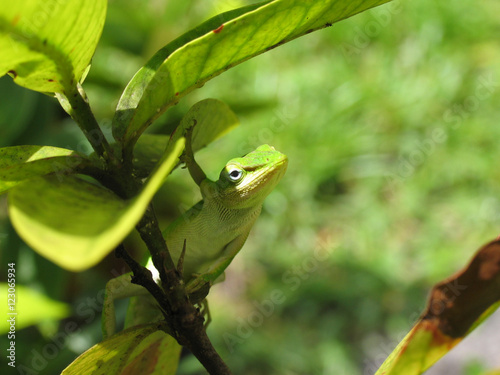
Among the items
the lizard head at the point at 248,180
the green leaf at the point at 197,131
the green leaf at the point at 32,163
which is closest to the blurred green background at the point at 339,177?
the lizard head at the point at 248,180

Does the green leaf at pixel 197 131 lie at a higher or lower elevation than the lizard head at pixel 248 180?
higher

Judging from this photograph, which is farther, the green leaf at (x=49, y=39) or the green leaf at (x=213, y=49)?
the green leaf at (x=213, y=49)

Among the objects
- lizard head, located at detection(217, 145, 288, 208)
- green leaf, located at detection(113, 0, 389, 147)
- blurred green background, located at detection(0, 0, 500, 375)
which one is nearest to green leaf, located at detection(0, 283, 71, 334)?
lizard head, located at detection(217, 145, 288, 208)

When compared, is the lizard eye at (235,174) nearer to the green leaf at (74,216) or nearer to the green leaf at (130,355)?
the green leaf at (130,355)

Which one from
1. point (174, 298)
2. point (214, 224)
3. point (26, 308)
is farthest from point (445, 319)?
point (26, 308)

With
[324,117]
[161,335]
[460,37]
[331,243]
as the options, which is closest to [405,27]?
[460,37]

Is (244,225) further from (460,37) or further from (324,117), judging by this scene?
(460,37)

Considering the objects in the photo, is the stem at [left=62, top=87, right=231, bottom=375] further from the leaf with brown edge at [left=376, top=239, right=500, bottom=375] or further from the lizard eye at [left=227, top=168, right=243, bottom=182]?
the lizard eye at [left=227, top=168, right=243, bottom=182]
